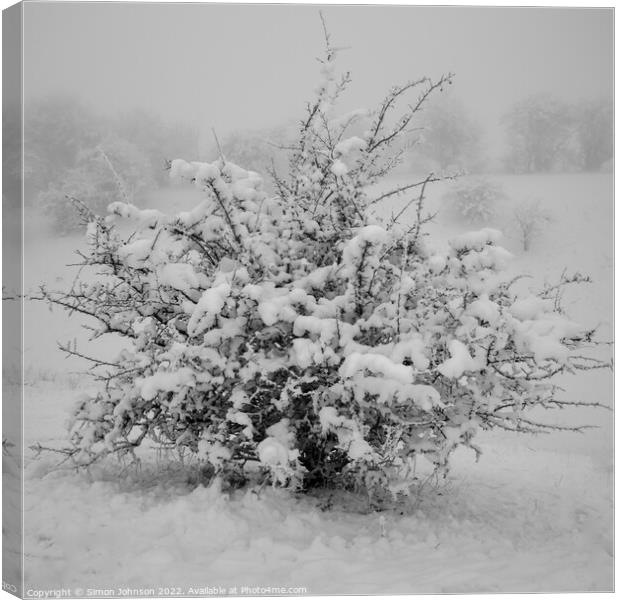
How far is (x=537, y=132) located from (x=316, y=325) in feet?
8.19

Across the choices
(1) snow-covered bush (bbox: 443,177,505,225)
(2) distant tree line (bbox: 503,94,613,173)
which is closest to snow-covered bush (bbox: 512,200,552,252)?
(1) snow-covered bush (bbox: 443,177,505,225)

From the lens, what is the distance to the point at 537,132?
4461 mm

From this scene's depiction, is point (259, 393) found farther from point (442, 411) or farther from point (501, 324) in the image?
point (501, 324)

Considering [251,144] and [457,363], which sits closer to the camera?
[457,363]

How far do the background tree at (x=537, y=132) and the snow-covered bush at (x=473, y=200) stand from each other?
2.47 meters

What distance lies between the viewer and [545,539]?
3.54 meters

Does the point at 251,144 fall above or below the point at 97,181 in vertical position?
above

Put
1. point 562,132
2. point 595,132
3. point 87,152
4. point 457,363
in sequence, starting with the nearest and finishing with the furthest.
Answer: point 457,363
point 595,132
point 562,132
point 87,152

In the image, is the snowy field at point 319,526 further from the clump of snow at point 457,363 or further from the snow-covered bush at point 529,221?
the snow-covered bush at point 529,221

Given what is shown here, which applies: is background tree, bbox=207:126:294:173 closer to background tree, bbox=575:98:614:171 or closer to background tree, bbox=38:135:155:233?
background tree, bbox=38:135:155:233

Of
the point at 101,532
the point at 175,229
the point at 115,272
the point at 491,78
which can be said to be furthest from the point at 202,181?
the point at 491,78

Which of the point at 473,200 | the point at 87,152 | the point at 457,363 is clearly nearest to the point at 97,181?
the point at 87,152

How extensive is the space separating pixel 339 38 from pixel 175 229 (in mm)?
1546

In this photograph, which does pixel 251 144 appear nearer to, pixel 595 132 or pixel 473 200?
pixel 595 132
